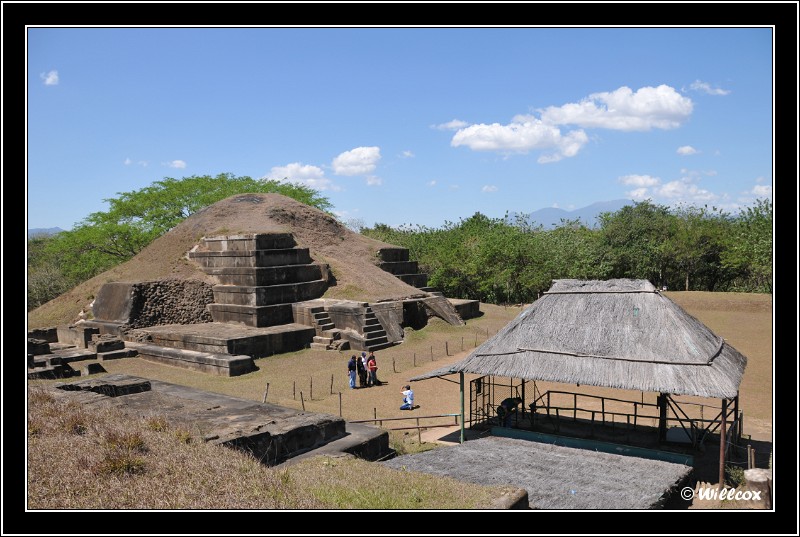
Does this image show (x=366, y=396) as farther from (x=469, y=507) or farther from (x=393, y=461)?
(x=469, y=507)

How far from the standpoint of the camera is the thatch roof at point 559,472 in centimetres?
711

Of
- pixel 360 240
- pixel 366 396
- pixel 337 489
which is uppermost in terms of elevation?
pixel 360 240

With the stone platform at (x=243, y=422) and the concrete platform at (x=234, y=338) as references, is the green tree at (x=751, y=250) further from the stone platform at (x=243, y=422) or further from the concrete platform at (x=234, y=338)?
the stone platform at (x=243, y=422)

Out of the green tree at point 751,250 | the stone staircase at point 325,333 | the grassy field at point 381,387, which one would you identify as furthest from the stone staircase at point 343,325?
the green tree at point 751,250

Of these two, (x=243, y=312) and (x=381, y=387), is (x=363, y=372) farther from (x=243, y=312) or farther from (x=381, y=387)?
(x=243, y=312)

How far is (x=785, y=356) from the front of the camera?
17.6 feet

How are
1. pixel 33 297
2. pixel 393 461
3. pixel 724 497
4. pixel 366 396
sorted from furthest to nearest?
1. pixel 33 297
2. pixel 366 396
3. pixel 393 461
4. pixel 724 497

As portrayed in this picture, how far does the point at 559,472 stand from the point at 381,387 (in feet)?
26.5

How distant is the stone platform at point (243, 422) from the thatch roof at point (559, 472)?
126cm

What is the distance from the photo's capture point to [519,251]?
35906mm

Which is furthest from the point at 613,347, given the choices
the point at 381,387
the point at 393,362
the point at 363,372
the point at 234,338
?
the point at 234,338

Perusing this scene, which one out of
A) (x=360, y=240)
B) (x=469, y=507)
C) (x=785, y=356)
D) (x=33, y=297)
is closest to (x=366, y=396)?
(x=469, y=507)

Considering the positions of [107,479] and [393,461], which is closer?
[107,479]

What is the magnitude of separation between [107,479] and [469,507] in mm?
3430
